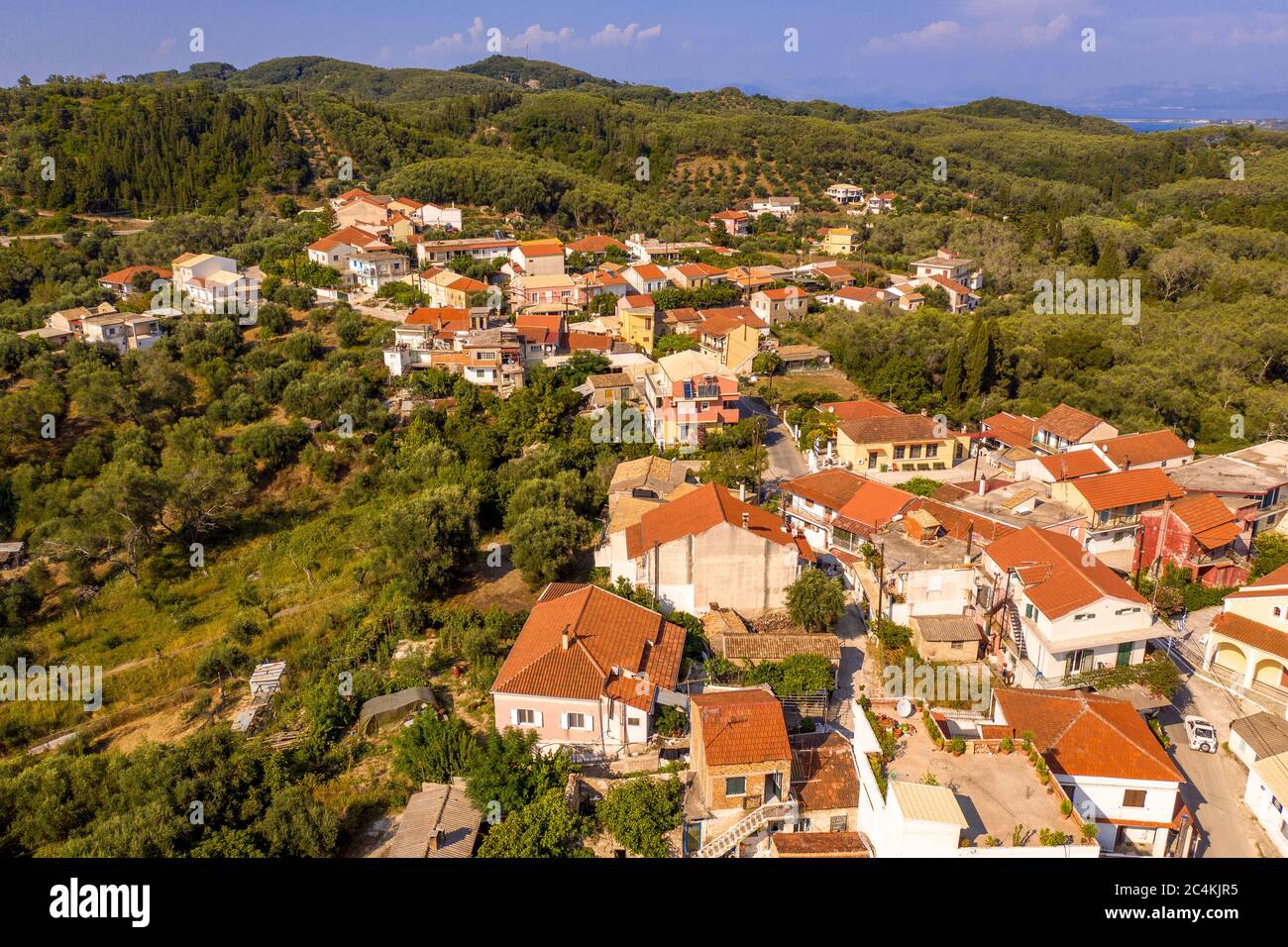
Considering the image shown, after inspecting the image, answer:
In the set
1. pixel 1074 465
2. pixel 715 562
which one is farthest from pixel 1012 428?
pixel 715 562

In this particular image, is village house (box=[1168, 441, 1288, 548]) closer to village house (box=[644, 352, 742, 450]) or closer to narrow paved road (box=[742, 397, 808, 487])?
narrow paved road (box=[742, 397, 808, 487])

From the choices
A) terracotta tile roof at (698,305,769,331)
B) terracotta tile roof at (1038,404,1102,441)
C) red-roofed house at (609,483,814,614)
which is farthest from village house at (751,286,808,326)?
red-roofed house at (609,483,814,614)

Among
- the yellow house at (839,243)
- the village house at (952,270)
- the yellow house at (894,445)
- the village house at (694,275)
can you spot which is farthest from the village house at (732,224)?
Answer: the yellow house at (894,445)

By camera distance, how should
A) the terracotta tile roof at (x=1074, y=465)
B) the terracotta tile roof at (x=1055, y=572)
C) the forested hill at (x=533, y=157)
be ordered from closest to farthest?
the terracotta tile roof at (x=1055, y=572)
the terracotta tile roof at (x=1074, y=465)
the forested hill at (x=533, y=157)

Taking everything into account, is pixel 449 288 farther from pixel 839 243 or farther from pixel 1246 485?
pixel 1246 485

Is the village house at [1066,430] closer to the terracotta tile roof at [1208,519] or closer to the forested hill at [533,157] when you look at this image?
the terracotta tile roof at [1208,519]

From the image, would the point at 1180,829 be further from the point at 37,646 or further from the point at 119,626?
the point at 37,646
